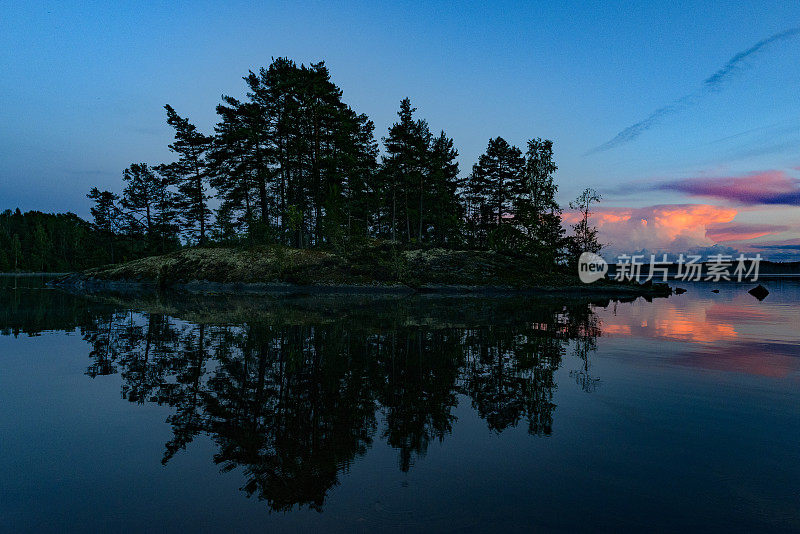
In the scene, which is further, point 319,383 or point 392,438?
point 319,383

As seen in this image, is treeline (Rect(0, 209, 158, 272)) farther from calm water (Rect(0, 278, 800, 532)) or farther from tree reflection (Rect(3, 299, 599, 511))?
calm water (Rect(0, 278, 800, 532))

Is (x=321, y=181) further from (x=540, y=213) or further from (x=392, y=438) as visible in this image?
Result: (x=392, y=438)

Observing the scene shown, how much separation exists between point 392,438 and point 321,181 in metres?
45.8

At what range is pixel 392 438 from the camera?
5102mm

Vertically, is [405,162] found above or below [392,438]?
above

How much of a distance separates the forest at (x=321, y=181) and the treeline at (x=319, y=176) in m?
0.13

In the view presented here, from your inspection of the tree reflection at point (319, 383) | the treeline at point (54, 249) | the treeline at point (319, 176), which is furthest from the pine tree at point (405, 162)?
the treeline at point (54, 249)

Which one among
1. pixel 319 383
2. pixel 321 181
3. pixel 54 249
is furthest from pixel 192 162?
pixel 54 249

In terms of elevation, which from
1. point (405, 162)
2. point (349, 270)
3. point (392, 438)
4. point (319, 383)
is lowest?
point (392, 438)

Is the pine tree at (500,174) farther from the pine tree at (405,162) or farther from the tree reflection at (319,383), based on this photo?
the tree reflection at (319,383)

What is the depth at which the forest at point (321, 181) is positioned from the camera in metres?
43.8

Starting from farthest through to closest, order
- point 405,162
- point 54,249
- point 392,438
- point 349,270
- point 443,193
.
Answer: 1. point 54,249
2. point 443,193
3. point 405,162
4. point 349,270
5. point 392,438

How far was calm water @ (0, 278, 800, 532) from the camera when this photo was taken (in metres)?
3.58

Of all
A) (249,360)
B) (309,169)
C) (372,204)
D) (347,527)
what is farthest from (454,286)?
(347,527)
